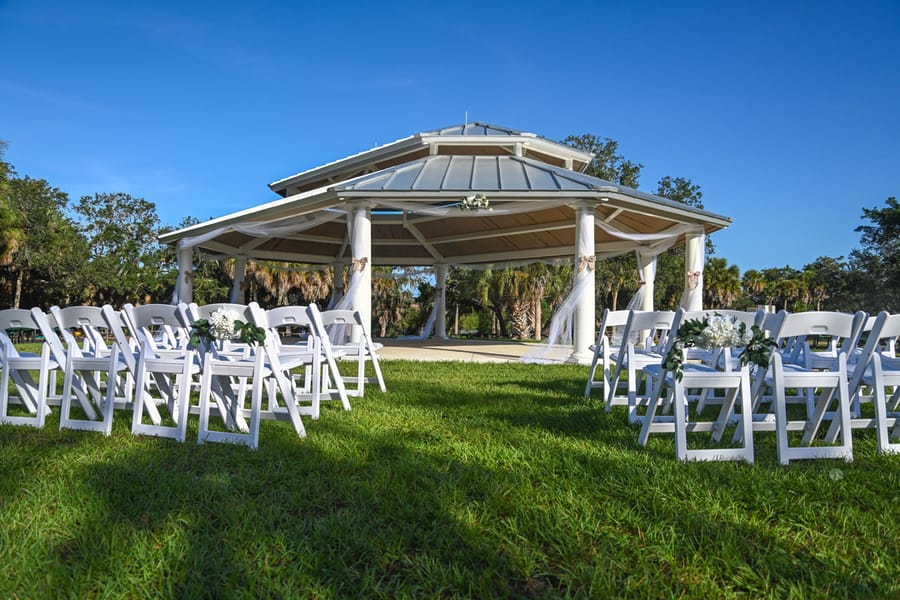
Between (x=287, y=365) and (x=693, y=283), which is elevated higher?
(x=693, y=283)

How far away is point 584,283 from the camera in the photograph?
33.2ft

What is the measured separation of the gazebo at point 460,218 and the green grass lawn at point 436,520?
6457 millimetres

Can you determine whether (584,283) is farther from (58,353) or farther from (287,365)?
(58,353)

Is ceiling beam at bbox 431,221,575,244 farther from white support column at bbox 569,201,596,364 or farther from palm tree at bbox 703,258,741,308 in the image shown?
palm tree at bbox 703,258,741,308

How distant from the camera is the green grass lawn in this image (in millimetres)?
1825

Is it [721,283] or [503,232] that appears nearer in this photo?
[503,232]

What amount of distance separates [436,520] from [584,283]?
8.32m

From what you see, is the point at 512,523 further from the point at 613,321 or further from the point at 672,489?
the point at 613,321

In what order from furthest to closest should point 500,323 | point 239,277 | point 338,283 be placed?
point 500,323, point 338,283, point 239,277

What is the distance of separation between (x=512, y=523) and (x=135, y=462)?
213 centimetres

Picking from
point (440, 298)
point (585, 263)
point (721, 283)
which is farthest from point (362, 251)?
point (721, 283)

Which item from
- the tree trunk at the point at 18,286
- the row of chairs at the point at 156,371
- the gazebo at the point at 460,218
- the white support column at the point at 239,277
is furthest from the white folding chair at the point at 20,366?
the tree trunk at the point at 18,286

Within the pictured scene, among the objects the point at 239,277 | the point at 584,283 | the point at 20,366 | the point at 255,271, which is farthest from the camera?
the point at 255,271

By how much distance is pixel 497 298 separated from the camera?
27.5m
